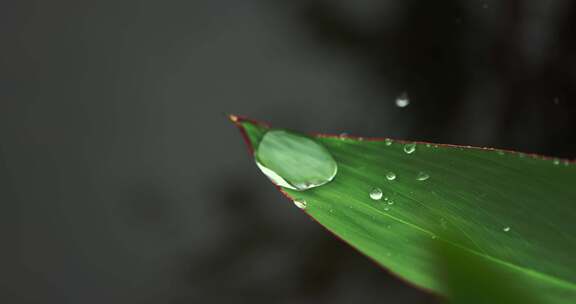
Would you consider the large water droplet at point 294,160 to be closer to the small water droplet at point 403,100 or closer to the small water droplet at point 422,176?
the small water droplet at point 422,176

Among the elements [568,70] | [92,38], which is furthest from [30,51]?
[568,70]

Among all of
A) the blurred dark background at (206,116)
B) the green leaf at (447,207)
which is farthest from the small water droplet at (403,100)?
the green leaf at (447,207)

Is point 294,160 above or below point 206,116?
below

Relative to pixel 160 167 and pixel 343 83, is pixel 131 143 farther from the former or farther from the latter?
pixel 343 83

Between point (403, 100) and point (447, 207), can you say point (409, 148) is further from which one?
point (403, 100)

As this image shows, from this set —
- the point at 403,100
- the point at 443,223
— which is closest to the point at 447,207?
the point at 443,223

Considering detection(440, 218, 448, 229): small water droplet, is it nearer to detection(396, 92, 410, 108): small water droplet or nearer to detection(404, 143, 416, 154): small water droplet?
detection(404, 143, 416, 154): small water droplet
